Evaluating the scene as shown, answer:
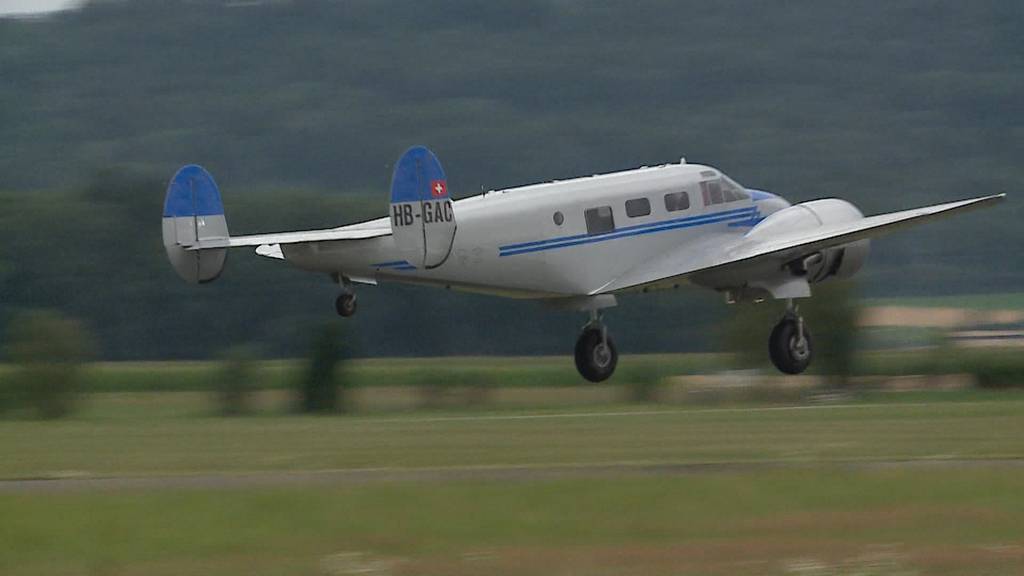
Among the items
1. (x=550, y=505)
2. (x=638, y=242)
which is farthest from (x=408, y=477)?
(x=638, y=242)

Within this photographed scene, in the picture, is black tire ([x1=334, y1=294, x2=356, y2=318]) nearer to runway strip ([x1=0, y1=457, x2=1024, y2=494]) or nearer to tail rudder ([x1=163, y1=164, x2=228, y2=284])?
tail rudder ([x1=163, y1=164, x2=228, y2=284])

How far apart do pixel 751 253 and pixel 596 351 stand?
369 cm

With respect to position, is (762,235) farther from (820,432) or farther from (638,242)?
(820,432)

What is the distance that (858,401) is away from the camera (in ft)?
140

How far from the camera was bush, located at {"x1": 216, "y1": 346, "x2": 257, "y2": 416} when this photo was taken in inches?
1865

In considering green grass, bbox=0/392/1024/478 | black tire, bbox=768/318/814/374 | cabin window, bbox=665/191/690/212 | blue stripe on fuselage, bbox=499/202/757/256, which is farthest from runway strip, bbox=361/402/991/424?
cabin window, bbox=665/191/690/212

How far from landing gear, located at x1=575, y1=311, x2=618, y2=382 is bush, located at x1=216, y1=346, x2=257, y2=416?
1283cm

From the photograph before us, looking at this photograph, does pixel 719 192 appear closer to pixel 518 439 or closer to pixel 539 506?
pixel 518 439

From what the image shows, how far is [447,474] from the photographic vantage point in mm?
21062

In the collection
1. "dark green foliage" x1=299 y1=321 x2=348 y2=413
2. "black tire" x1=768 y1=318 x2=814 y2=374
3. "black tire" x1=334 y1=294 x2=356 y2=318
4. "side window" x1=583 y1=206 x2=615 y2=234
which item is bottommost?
"black tire" x1=768 y1=318 x2=814 y2=374

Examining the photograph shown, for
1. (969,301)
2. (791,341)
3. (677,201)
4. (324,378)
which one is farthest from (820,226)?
(969,301)

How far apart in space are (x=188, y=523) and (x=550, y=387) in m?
40.1

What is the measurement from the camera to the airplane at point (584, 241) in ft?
105

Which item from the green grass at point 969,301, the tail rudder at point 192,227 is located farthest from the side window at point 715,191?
the green grass at point 969,301
